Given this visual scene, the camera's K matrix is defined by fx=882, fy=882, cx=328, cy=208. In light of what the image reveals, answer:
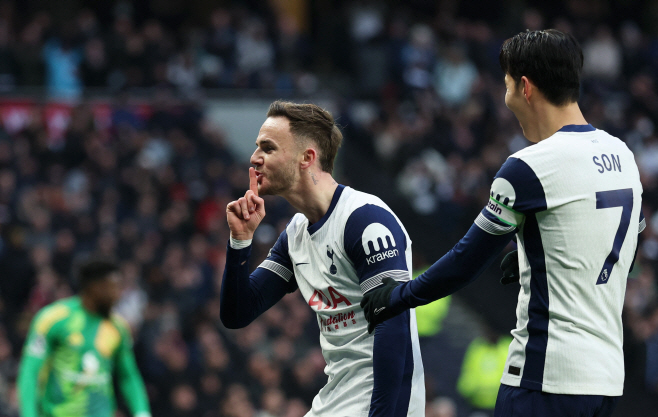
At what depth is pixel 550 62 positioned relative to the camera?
3148 mm

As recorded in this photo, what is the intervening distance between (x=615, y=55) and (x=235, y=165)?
882 centimetres

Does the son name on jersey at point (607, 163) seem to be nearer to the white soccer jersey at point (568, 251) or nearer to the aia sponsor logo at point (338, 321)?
the white soccer jersey at point (568, 251)

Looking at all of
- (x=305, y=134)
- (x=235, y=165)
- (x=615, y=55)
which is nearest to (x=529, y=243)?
(x=305, y=134)

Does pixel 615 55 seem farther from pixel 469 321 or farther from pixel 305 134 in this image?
pixel 305 134

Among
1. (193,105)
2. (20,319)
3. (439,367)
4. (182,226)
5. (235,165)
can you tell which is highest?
(193,105)

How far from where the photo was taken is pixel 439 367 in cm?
1321

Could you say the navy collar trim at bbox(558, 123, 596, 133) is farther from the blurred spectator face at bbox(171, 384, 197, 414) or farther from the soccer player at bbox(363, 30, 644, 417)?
the blurred spectator face at bbox(171, 384, 197, 414)

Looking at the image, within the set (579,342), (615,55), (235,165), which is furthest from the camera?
(615,55)

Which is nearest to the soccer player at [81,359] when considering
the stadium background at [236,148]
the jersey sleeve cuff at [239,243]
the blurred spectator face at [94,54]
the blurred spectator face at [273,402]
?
the jersey sleeve cuff at [239,243]

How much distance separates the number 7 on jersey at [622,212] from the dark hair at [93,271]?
478 centimetres

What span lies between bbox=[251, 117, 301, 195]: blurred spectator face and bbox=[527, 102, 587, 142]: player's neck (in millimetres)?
1221

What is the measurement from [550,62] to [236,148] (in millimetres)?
13930

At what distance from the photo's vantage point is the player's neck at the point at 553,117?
323cm

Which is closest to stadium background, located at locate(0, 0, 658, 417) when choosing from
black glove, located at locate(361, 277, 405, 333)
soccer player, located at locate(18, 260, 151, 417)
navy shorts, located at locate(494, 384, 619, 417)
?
soccer player, located at locate(18, 260, 151, 417)
